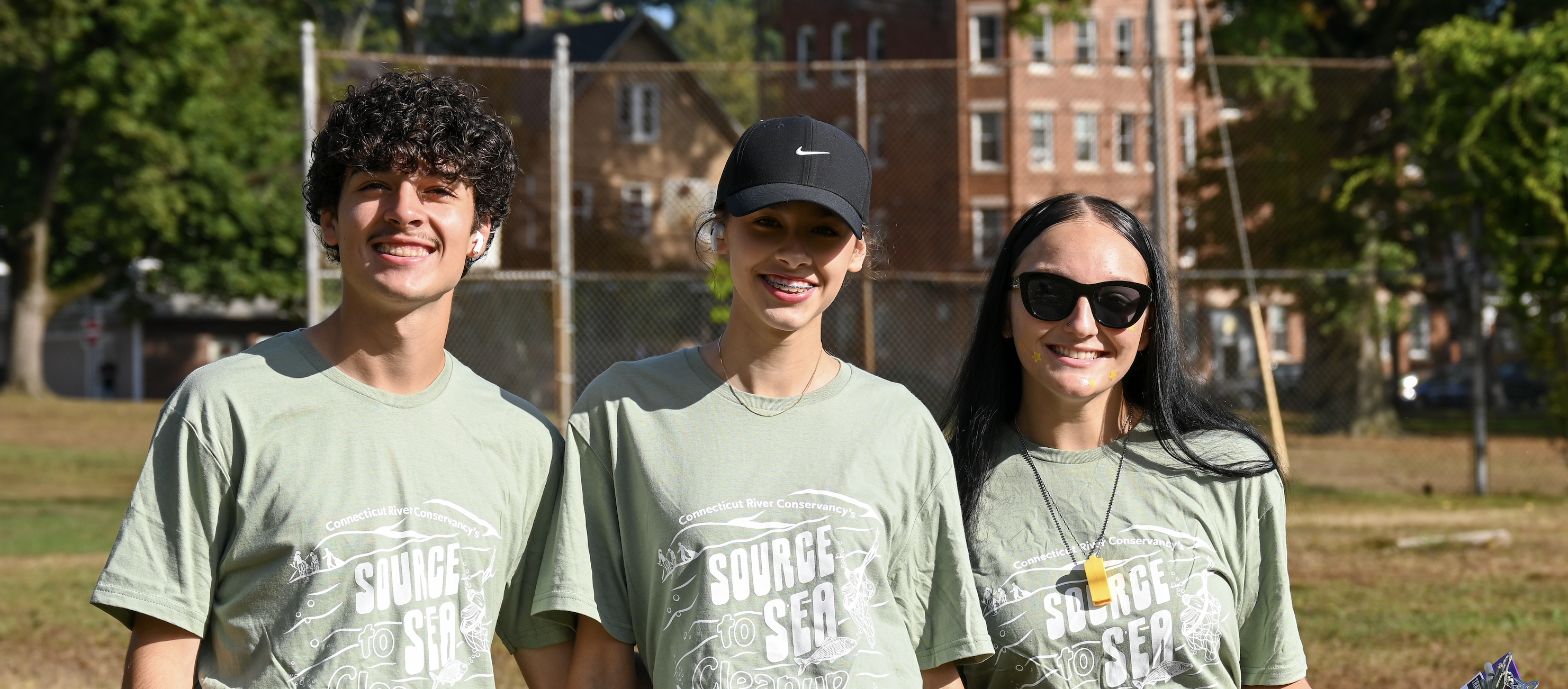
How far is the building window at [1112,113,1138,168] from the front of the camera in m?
14.4

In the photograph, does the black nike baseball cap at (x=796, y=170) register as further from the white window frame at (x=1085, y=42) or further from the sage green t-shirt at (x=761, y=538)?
the white window frame at (x=1085, y=42)

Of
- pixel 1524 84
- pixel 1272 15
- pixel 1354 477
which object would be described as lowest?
pixel 1354 477

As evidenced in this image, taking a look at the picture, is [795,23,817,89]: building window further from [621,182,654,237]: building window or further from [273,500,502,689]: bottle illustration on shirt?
[273,500,502,689]: bottle illustration on shirt

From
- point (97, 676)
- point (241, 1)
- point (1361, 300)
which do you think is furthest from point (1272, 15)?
point (241, 1)

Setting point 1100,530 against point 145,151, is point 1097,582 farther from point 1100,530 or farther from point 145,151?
point 145,151

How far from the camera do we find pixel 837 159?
2.46m

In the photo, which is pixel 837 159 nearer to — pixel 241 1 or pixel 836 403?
pixel 836 403

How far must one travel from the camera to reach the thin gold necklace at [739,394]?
2.45 m

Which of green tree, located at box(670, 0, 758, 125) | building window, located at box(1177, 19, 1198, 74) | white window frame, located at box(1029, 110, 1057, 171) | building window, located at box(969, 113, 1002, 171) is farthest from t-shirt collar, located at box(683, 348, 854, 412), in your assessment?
green tree, located at box(670, 0, 758, 125)

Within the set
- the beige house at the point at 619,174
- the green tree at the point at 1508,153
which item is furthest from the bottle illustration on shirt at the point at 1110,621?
the green tree at the point at 1508,153

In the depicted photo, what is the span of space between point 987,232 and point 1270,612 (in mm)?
12006

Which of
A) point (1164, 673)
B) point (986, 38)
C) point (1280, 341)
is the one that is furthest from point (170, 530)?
point (1280, 341)

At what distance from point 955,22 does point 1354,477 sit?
53.2 feet

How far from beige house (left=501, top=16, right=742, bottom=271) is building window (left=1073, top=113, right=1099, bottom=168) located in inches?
187
